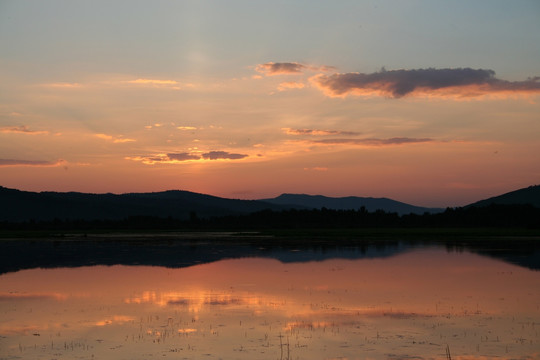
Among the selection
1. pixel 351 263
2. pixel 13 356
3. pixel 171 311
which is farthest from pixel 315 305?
pixel 351 263

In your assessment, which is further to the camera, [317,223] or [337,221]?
[337,221]

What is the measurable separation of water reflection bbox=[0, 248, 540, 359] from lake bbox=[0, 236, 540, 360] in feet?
0.15

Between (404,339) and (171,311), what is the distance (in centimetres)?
959

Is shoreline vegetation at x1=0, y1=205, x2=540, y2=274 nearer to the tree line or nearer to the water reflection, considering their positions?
the tree line

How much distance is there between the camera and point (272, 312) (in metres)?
23.6

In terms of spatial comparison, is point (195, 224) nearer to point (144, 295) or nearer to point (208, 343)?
point (144, 295)

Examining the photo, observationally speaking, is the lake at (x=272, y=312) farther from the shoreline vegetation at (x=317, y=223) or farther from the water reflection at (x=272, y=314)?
the shoreline vegetation at (x=317, y=223)

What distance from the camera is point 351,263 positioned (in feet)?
147

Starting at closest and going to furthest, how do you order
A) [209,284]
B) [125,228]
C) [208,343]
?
[208,343]
[209,284]
[125,228]

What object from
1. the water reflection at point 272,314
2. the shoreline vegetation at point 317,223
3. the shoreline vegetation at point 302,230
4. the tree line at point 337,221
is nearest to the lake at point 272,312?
the water reflection at point 272,314

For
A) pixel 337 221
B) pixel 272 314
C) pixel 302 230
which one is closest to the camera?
pixel 272 314

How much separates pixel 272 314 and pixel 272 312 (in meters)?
0.49

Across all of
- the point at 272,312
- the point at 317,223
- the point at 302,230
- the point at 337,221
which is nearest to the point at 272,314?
the point at 272,312

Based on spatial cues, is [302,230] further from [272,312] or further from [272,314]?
[272,314]
